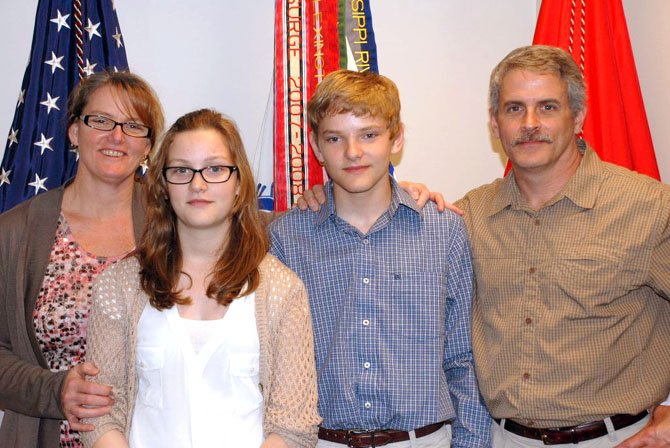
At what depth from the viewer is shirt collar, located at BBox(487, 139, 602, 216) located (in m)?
2.35

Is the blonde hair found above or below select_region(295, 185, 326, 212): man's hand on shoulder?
above

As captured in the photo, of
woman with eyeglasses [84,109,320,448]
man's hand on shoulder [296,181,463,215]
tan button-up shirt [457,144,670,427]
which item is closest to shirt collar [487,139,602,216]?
tan button-up shirt [457,144,670,427]

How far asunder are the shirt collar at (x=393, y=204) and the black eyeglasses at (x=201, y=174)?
44 centimetres

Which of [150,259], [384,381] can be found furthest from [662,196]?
[150,259]

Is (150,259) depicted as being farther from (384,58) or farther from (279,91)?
(384,58)

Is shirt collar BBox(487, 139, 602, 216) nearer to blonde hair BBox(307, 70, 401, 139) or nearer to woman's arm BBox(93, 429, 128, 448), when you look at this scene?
blonde hair BBox(307, 70, 401, 139)

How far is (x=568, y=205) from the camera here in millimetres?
2379

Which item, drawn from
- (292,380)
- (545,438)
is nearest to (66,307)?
(292,380)

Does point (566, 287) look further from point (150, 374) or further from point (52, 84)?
point (52, 84)

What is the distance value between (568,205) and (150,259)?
1.32m

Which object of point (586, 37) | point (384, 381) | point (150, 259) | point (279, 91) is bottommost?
point (384, 381)

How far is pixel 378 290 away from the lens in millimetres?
2309

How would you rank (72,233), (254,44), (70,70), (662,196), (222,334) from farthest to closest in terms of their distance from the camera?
(254,44), (70,70), (72,233), (662,196), (222,334)

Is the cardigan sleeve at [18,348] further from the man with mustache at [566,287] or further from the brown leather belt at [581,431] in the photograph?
Result: the brown leather belt at [581,431]
